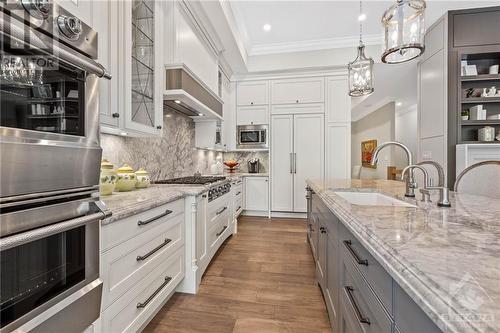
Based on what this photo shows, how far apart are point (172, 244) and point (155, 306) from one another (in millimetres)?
395

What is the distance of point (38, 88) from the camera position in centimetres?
85

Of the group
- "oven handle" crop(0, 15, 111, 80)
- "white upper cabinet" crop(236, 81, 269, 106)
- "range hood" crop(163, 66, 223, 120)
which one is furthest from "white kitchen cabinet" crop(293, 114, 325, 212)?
"oven handle" crop(0, 15, 111, 80)

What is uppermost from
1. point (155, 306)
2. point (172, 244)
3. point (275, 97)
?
point (275, 97)

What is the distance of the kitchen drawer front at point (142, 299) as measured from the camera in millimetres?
1163

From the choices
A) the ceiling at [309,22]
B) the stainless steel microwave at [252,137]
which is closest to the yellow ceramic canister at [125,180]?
the ceiling at [309,22]

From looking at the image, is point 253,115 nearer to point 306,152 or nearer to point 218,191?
point 306,152

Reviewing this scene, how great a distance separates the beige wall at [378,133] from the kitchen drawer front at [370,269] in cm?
801

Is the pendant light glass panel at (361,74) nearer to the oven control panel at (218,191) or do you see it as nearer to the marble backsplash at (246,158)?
the oven control panel at (218,191)

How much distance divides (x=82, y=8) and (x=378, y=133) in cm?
902

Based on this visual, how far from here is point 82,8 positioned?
1.26 meters

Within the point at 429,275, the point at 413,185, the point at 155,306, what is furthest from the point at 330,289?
the point at 429,275

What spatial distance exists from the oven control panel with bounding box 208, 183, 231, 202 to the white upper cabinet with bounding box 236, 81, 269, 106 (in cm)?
231

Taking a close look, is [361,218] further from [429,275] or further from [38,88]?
[38,88]

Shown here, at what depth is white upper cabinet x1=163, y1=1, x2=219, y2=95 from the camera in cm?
233
